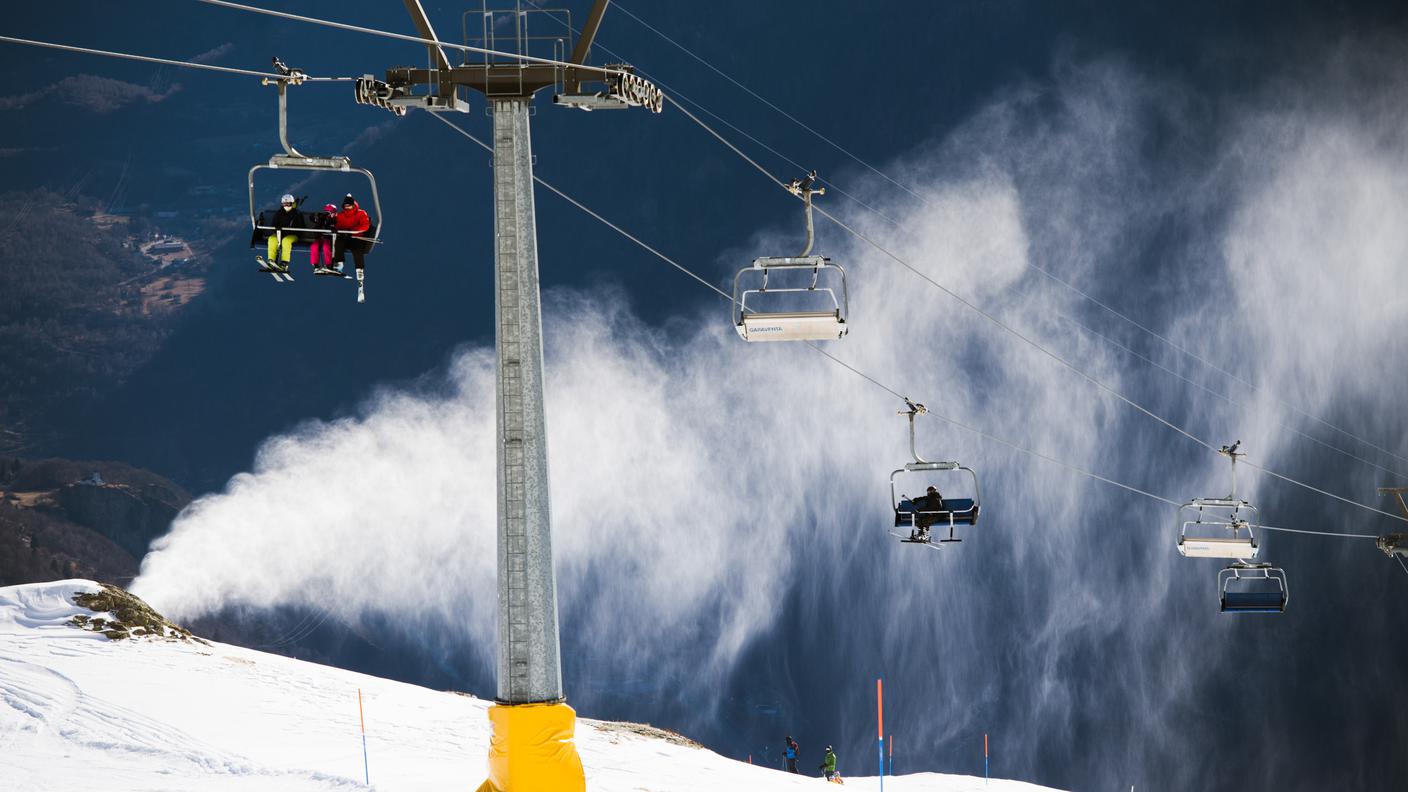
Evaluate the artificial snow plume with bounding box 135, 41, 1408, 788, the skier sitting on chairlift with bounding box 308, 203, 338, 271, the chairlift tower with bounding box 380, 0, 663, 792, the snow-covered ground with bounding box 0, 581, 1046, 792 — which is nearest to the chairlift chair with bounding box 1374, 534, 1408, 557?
the snow-covered ground with bounding box 0, 581, 1046, 792

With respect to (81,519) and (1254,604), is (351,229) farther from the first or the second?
(81,519)

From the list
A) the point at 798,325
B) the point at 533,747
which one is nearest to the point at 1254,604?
the point at 798,325

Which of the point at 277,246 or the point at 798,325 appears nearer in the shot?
the point at 277,246

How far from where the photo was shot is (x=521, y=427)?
14609mm

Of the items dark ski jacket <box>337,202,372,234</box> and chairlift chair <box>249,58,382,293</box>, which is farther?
dark ski jacket <box>337,202,372,234</box>

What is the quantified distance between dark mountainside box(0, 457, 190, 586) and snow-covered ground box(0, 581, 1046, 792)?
4062 cm

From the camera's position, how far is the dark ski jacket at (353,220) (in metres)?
15.0

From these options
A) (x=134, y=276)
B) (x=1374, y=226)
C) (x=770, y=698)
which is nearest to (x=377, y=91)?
(x=770, y=698)

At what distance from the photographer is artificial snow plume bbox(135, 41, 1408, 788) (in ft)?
208

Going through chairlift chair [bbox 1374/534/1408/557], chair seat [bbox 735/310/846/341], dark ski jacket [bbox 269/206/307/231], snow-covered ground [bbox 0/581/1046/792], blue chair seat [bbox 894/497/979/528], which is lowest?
snow-covered ground [bbox 0/581/1046/792]

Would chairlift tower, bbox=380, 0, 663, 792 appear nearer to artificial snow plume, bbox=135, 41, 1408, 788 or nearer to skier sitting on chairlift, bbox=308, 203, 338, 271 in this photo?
skier sitting on chairlift, bbox=308, 203, 338, 271

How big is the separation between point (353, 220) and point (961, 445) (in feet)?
179

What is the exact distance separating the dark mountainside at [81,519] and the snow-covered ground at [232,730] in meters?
40.6

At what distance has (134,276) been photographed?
8894cm
